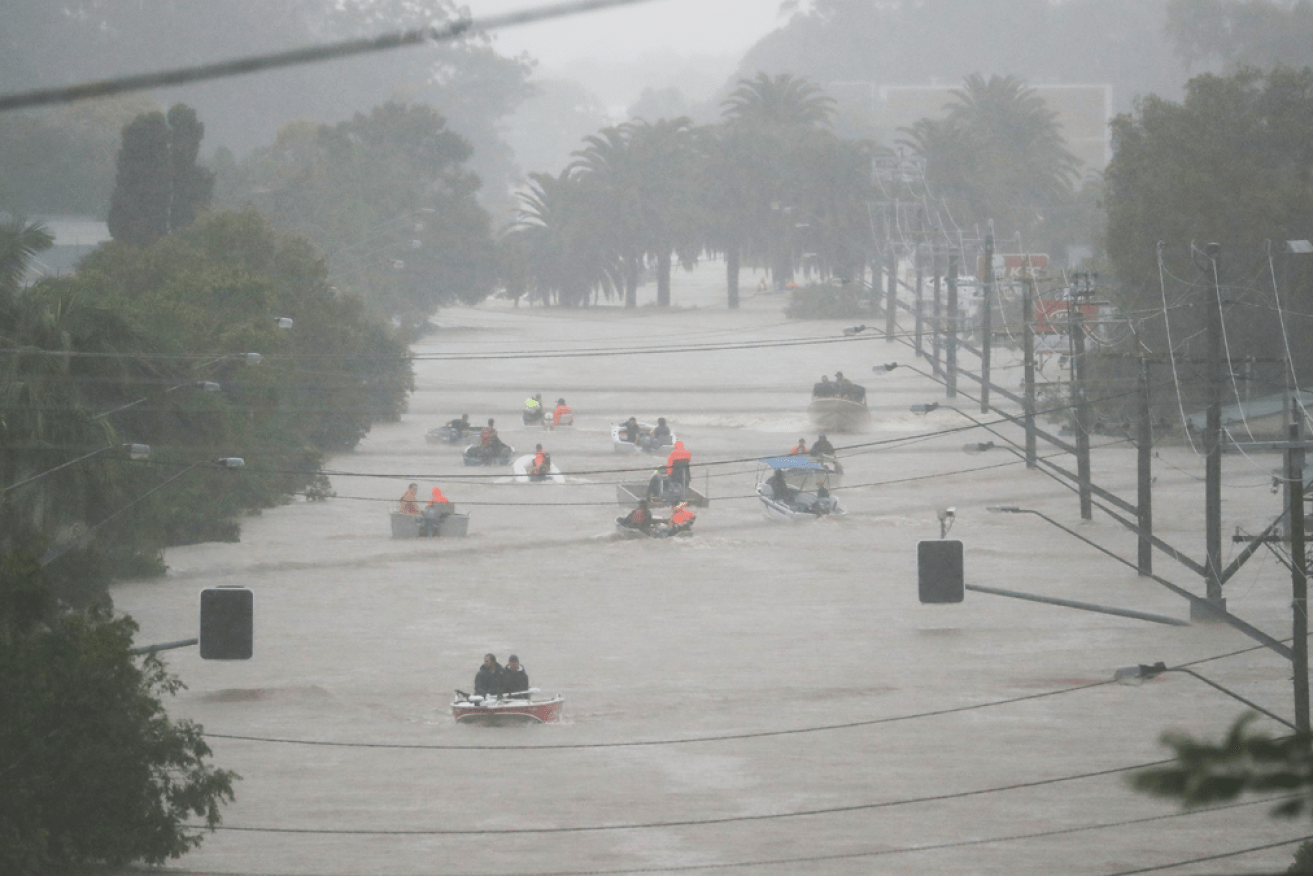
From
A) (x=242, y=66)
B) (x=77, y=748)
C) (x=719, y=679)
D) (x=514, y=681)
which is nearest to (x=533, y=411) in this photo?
(x=719, y=679)

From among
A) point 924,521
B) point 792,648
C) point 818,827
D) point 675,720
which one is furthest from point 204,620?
point 924,521

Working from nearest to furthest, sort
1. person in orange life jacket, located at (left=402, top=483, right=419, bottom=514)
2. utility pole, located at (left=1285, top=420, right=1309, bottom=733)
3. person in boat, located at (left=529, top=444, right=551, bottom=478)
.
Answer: utility pole, located at (left=1285, top=420, right=1309, bottom=733) < person in orange life jacket, located at (left=402, top=483, right=419, bottom=514) < person in boat, located at (left=529, top=444, right=551, bottom=478)

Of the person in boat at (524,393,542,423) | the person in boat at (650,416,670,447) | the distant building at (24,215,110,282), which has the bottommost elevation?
the person in boat at (650,416,670,447)

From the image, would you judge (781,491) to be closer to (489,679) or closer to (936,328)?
(489,679)

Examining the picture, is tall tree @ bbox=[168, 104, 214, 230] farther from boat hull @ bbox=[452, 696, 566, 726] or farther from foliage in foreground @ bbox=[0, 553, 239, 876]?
foliage in foreground @ bbox=[0, 553, 239, 876]

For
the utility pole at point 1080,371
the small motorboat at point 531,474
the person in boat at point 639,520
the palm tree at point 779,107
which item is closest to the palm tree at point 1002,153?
the palm tree at point 779,107

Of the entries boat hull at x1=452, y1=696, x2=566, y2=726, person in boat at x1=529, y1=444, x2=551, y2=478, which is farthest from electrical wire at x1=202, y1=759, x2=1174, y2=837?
person in boat at x1=529, y1=444, x2=551, y2=478
